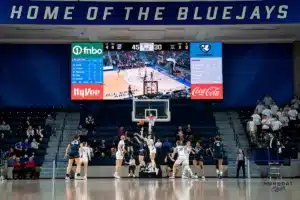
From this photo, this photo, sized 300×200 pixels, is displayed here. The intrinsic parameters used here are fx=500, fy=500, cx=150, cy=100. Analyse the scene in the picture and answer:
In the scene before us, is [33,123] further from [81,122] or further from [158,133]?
[158,133]

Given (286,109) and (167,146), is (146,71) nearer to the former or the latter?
(167,146)

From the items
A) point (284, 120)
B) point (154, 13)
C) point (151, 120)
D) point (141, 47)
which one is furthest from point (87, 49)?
point (284, 120)

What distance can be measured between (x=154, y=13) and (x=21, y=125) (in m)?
11.0

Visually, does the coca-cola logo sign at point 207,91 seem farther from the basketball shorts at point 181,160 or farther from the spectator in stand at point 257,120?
the basketball shorts at point 181,160

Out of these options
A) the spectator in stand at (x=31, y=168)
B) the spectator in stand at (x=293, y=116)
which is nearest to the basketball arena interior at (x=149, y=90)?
the spectator in stand at (x=31, y=168)

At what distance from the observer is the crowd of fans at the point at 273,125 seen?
2855 cm

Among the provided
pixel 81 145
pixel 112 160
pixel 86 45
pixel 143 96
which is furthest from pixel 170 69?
pixel 81 145

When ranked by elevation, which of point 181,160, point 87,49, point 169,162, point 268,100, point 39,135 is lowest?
point 169,162

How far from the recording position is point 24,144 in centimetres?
2894

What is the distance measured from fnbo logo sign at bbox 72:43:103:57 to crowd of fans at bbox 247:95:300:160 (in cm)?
1046

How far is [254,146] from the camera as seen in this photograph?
1155 inches

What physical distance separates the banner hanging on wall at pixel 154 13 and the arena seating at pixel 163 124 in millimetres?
6999

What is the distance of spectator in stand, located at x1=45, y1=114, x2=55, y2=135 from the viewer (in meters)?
31.3

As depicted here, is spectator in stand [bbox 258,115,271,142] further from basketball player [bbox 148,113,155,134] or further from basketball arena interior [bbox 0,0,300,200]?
basketball player [bbox 148,113,155,134]
